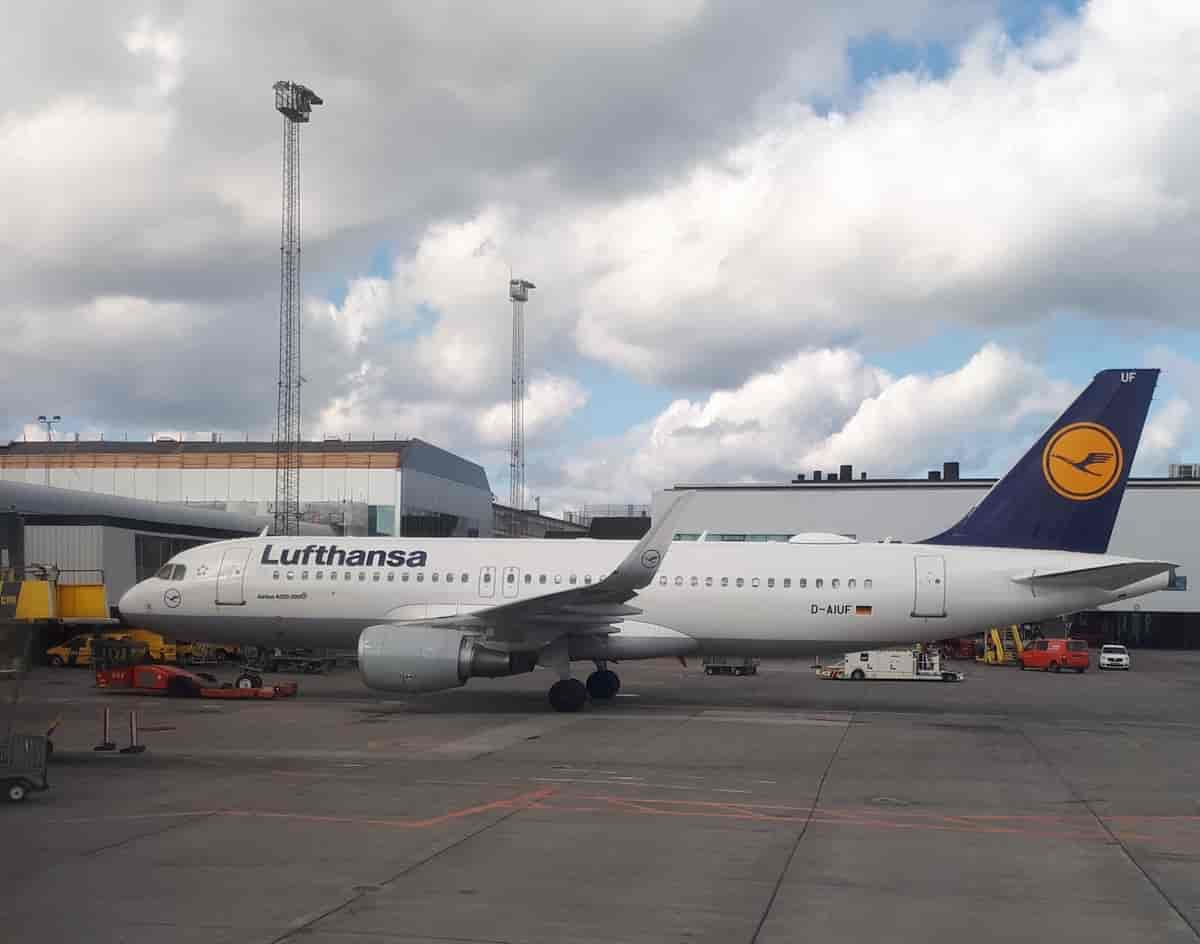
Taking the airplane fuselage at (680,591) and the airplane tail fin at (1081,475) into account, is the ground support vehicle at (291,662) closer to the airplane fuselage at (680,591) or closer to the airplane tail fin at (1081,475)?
the airplane fuselage at (680,591)

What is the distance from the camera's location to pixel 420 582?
89.6ft

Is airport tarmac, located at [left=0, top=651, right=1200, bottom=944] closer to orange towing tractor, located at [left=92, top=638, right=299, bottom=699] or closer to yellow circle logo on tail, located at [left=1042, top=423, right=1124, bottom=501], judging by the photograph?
orange towing tractor, located at [left=92, top=638, right=299, bottom=699]

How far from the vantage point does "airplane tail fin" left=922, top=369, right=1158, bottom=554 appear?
1080 inches

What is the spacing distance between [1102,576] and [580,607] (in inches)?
462

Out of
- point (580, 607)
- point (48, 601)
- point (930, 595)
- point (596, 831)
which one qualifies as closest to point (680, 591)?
point (580, 607)

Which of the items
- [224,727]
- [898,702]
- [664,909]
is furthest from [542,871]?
[898,702]

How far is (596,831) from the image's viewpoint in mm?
12719

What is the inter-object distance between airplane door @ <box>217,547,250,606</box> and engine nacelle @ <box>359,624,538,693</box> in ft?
17.1

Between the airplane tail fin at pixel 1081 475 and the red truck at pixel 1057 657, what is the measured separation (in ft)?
73.4

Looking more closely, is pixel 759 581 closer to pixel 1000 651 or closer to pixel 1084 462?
pixel 1084 462

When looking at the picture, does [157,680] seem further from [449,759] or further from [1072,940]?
[1072,940]

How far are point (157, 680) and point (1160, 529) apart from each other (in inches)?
2181

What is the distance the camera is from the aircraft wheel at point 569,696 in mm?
25469

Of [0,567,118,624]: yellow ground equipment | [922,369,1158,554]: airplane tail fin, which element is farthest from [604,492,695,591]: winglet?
[0,567,118,624]: yellow ground equipment
